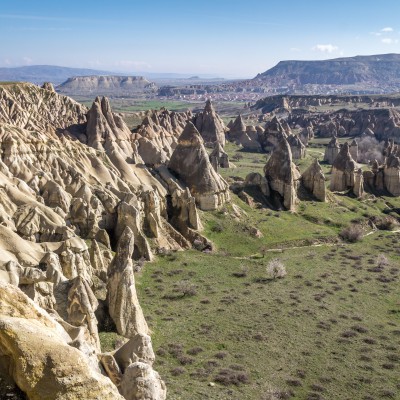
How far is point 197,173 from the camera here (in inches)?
2667

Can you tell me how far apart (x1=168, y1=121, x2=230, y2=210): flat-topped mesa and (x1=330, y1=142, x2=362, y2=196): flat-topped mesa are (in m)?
Answer: 32.4

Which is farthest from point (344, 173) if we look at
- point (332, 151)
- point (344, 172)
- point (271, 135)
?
point (271, 135)

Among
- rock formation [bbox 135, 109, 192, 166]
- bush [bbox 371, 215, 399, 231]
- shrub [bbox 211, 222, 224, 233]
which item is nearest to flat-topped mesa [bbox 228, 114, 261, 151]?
rock formation [bbox 135, 109, 192, 166]

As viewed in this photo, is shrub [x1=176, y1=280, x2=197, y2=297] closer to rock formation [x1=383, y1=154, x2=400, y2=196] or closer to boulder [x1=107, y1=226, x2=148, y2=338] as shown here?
boulder [x1=107, y1=226, x2=148, y2=338]

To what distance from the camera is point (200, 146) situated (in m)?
70.4

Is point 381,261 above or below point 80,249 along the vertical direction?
below

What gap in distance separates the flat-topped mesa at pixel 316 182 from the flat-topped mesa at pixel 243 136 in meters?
71.3

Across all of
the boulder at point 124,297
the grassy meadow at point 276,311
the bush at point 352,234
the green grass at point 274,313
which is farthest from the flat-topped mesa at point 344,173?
the boulder at point 124,297

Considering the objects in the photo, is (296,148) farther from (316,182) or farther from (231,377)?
(231,377)

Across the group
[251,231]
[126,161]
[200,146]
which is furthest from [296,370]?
[126,161]

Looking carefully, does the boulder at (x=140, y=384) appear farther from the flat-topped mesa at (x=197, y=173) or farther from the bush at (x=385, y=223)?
the bush at (x=385, y=223)

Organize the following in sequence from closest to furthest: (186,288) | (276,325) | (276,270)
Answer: (276,325), (186,288), (276,270)

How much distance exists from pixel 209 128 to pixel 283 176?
7739 cm

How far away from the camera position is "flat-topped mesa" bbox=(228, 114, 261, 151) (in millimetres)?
155750
